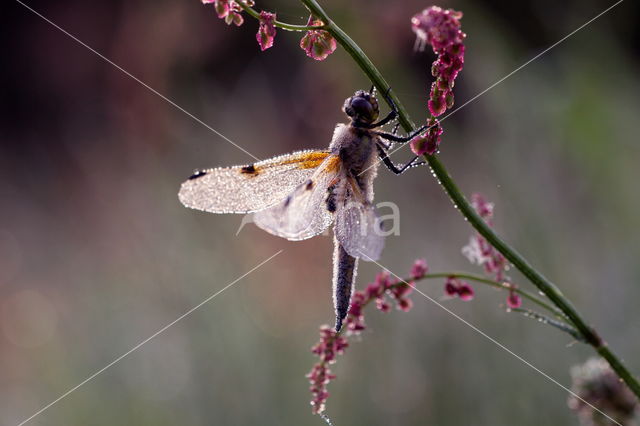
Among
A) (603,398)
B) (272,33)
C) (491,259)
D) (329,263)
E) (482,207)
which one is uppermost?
(329,263)

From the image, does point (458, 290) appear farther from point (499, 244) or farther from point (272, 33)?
point (272, 33)

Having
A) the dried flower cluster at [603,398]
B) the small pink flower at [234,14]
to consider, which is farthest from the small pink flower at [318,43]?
the dried flower cluster at [603,398]

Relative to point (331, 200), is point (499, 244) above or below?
below

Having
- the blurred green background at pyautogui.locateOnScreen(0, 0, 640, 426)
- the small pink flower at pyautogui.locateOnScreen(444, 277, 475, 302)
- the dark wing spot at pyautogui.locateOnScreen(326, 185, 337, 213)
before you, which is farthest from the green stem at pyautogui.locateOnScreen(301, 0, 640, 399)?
the blurred green background at pyautogui.locateOnScreen(0, 0, 640, 426)

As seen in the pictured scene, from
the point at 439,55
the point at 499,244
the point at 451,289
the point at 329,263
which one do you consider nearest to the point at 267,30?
the point at 439,55

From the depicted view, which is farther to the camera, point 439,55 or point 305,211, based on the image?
point 305,211

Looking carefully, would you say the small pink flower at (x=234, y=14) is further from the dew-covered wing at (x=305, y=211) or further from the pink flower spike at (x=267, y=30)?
the dew-covered wing at (x=305, y=211)

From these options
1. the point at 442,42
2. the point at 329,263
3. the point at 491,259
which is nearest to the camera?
the point at 442,42
